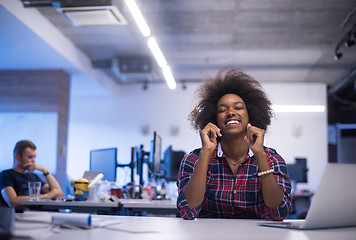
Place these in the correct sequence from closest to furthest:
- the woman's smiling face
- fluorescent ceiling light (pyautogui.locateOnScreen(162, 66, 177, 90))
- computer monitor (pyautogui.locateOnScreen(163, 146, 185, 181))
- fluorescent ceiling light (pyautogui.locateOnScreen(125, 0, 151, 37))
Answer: the woman's smiling face
fluorescent ceiling light (pyautogui.locateOnScreen(125, 0, 151, 37))
computer monitor (pyautogui.locateOnScreen(163, 146, 185, 181))
fluorescent ceiling light (pyautogui.locateOnScreen(162, 66, 177, 90))

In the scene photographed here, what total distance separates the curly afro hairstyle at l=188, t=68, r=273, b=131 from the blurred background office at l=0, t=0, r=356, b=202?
2444 mm

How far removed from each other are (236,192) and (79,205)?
5.92 feet

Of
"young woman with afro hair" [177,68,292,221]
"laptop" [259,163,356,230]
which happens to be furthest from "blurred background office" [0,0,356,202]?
"laptop" [259,163,356,230]

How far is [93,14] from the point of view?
16.1ft

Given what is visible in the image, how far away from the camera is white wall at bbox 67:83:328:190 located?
9.04 m

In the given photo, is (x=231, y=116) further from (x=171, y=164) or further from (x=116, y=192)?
(x=171, y=164)

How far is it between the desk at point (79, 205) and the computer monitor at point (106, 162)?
1.42ft

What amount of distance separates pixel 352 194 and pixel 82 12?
422cm

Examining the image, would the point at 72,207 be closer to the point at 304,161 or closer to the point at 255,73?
the point at 304,161

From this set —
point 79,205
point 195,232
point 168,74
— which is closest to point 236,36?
point 168,74

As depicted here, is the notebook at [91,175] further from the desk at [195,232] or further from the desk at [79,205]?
the desk at [195,232]

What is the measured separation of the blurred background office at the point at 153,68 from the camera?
18.0 feet

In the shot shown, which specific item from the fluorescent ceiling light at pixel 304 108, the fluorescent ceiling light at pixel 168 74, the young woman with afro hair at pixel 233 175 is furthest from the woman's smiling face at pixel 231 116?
the fluorescent ceiling light at pixel 304 108

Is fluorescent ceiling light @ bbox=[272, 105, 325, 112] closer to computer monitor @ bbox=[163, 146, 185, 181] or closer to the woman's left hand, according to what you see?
computer monitor @ bbox=[163, 146, 185, 181]
